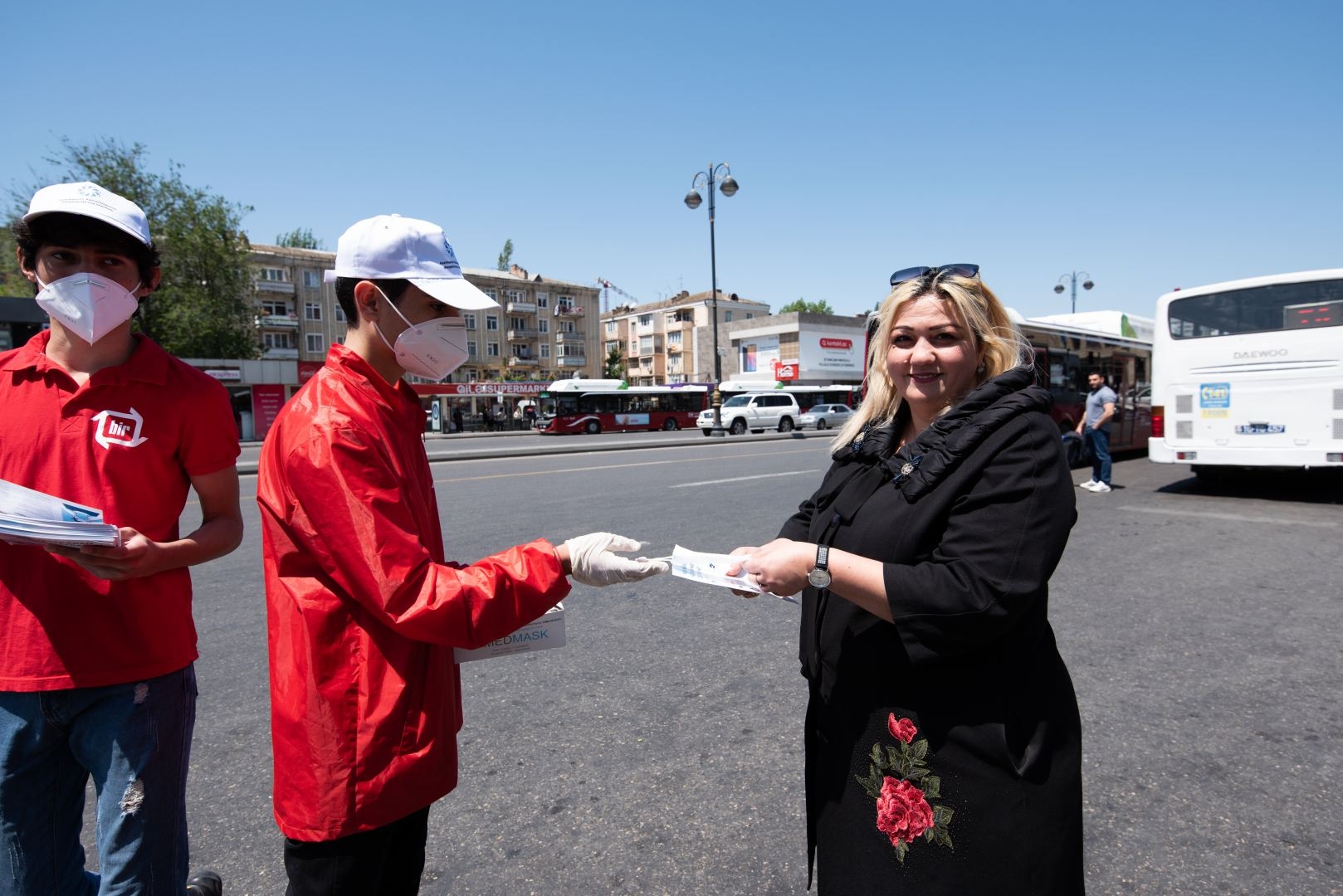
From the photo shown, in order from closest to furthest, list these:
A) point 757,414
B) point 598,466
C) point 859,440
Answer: point 859,440, point 598,466, point 757,414

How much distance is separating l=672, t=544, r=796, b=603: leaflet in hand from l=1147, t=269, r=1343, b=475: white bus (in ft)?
35.7

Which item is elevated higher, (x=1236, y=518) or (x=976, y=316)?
(x=976, y=316)

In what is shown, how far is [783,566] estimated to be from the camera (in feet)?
5.72

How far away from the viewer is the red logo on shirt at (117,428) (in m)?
1.84

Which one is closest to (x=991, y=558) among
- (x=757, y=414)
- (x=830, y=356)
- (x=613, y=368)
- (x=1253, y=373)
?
(x=1253, y=373)

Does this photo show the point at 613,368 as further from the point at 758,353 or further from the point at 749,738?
the point at 749,738

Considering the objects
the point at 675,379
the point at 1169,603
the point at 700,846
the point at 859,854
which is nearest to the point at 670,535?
the point at 1169,603

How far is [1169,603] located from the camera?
5508mm

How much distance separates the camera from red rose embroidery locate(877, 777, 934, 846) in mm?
1713

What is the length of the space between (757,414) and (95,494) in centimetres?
3430

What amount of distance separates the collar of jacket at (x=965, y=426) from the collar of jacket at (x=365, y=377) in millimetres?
1191

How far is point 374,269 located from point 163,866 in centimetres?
155

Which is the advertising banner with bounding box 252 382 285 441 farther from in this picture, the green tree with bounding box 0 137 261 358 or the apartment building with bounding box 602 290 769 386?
the apartment building with bounding box 602 290 769 386

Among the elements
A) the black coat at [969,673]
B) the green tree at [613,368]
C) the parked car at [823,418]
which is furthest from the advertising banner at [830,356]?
the black coat at [969,673]
